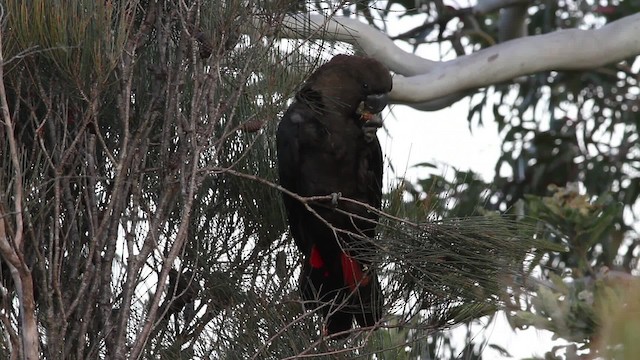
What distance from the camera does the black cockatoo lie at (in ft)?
6.29

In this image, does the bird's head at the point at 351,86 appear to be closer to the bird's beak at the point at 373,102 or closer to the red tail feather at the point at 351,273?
the bird's beak at the point at 373,102

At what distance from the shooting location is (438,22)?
169 inches

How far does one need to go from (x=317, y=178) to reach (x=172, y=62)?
24.6 inches

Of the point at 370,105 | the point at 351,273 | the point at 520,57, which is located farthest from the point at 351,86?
the point at 520,57

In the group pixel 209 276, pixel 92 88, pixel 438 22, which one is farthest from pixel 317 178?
pixel 438 22

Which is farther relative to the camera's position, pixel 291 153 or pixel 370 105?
pixel 370 105

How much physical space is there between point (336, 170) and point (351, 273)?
279 millimetres

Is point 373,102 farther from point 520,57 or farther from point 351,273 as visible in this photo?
point 520,57

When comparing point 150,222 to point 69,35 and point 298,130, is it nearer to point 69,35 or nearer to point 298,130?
point 69,35

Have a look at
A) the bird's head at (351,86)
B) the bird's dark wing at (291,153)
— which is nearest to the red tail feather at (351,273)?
the bird's dark wing at (291,153)

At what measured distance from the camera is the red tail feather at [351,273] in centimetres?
197

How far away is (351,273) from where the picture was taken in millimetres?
2055

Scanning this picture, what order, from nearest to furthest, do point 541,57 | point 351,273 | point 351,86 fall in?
point 351,273, point 351,86, point 541,57

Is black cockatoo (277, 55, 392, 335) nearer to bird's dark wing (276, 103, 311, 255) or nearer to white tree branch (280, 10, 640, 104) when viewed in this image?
bird's dark wing (276, 103, 311, 255)
